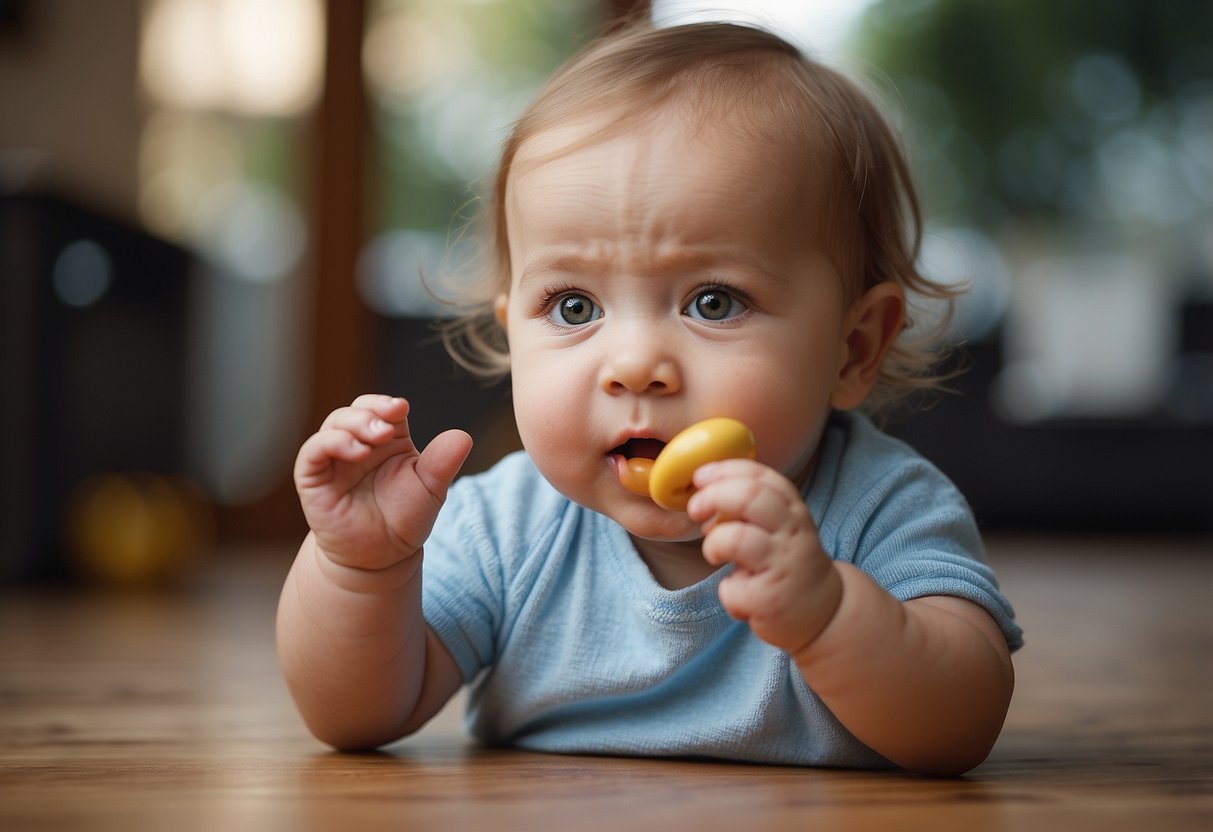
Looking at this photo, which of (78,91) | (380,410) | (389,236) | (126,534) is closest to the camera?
(380,410)

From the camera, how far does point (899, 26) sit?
14.4 ft

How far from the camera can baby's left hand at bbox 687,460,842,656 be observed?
600mm

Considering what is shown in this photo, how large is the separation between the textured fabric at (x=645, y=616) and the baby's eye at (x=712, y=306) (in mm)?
149

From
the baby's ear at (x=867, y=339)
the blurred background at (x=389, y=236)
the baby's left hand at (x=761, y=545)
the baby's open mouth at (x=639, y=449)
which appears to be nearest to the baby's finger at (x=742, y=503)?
the baby's left hand at (x=761, y=545)

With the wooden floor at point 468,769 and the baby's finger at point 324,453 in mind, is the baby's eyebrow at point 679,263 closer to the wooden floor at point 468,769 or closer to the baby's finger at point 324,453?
the baby's finger at point 324,453

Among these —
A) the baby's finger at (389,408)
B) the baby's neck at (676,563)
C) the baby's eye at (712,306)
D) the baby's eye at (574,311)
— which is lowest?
the baby's neck at (676,563)

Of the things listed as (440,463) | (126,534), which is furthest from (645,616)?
(126,534)

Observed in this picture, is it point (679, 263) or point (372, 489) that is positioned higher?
point (679, 263)

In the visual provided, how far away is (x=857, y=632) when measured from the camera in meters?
0.63

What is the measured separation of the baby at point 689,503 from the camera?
67cm

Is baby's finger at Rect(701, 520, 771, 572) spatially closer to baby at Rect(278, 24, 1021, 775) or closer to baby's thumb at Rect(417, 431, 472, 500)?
baby at Rect(278, 24, 1021, 775)

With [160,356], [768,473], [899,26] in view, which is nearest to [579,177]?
[768,473]

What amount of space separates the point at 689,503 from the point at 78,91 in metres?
2.88

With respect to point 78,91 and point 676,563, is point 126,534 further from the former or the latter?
point 676,563
